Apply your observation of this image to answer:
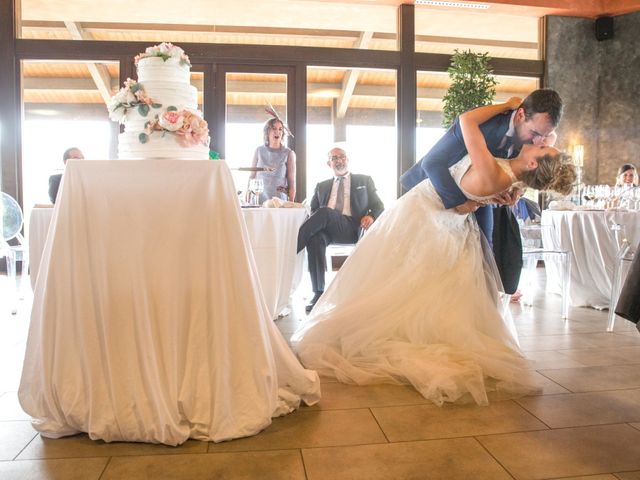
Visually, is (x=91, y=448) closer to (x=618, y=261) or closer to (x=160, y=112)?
(x=160, y=112)

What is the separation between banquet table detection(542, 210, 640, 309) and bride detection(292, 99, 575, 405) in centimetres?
185

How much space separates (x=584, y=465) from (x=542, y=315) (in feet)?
8.14

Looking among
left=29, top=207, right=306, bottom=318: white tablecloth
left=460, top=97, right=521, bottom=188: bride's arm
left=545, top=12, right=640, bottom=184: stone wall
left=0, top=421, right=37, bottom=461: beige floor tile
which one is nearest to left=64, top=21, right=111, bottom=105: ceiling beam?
left=29, top=207, right=306, bottom=318: white tablecloth

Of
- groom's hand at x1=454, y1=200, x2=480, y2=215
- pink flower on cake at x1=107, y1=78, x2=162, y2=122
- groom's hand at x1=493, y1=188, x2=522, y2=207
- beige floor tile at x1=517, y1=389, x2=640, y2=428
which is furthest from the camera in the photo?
groom's hand at x1=454, y1=200, x2=480, y2=215

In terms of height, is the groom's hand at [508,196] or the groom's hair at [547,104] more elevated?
the groom's hair at [547,104]

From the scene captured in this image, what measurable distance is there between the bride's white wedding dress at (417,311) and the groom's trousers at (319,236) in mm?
1401

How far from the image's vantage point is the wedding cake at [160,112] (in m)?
1.96

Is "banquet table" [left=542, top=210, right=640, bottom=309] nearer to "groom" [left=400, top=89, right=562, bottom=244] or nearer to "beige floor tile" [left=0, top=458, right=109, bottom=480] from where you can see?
"groom" [left=400, top=89, right=562, bottom=244]

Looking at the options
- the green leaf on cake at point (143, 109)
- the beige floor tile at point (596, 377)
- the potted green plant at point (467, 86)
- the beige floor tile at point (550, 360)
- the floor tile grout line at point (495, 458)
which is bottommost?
the floor tile grout line at point (495, 458)

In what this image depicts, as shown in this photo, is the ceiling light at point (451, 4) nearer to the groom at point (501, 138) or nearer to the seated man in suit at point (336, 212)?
the seated man in suit at point (336, 212)

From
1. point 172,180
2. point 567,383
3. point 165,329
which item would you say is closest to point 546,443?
point 567,383

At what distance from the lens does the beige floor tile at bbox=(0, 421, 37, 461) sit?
1640 mm

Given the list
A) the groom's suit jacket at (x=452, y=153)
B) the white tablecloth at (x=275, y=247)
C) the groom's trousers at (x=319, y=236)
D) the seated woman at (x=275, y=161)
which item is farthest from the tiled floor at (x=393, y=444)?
the seated woman at (x=275, y=161)

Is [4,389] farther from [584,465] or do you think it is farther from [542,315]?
[542,315]
